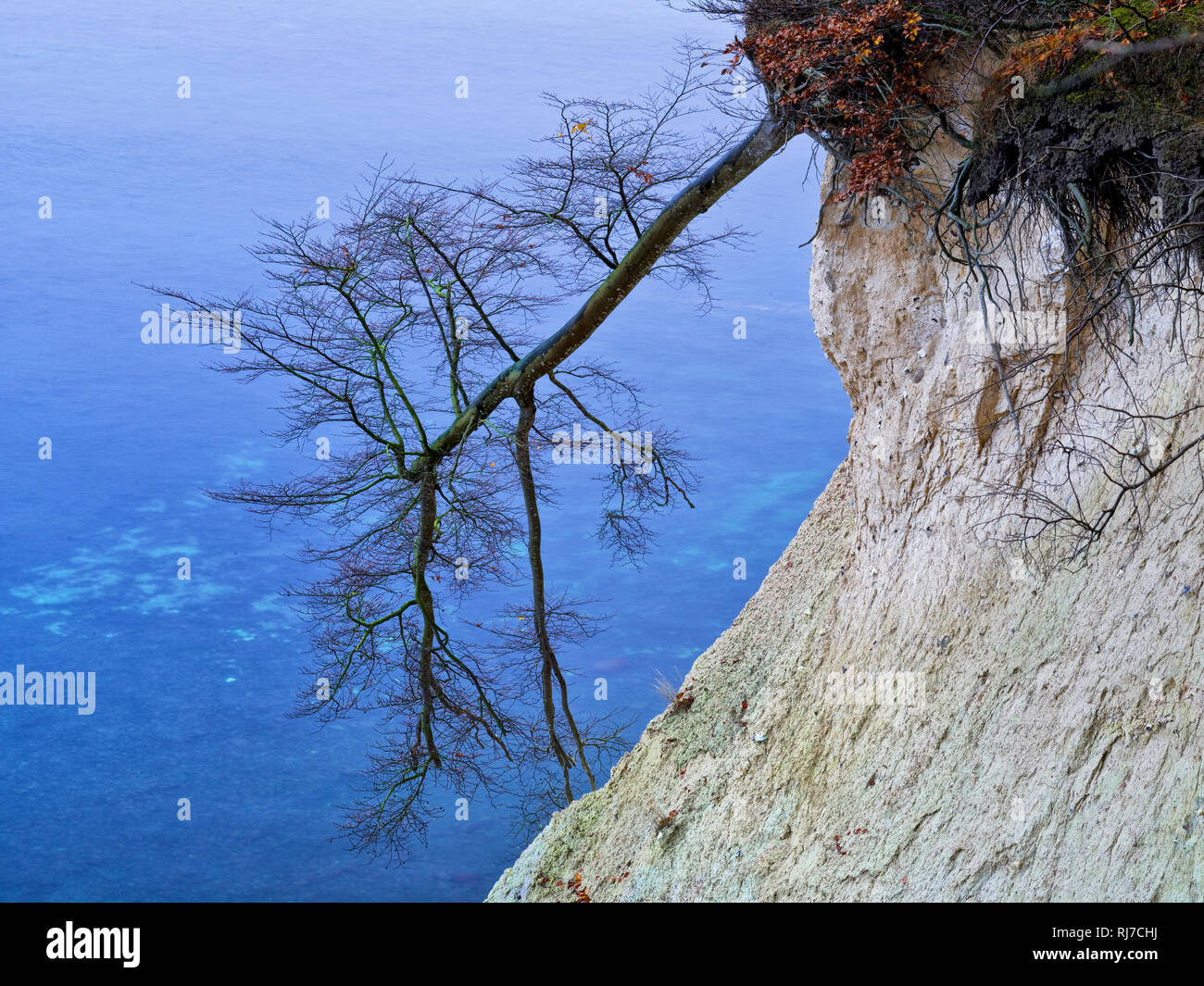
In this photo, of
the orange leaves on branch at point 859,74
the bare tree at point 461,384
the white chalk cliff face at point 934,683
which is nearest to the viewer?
the white chalk cliff face at point 934,683

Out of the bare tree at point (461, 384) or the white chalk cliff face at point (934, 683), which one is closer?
the white chalk cliff face at point (934, 683)

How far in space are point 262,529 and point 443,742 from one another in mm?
14619

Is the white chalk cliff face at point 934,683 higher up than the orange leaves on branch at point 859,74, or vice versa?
the orange leaves on branch at point 859,74

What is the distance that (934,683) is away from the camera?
8.30 m

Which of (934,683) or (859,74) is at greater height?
(859,74)

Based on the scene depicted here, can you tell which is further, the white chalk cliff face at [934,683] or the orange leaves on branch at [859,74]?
the orange leaves on branch at [859,74]

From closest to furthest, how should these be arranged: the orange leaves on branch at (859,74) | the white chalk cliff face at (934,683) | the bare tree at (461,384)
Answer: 1. the white chalk cliff face at (934,683)
2. the orange leaves on branch at (859,74)
3. the bare tree at (461,384)

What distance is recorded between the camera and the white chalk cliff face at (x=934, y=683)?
22.0 feet

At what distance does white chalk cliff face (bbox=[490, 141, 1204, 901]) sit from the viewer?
6703 mm

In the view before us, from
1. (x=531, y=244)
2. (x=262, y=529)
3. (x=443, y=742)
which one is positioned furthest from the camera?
(x=262, y=529)

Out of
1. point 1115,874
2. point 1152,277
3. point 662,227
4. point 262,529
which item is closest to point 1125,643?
point 1115,874

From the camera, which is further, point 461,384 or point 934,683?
point 461,384
